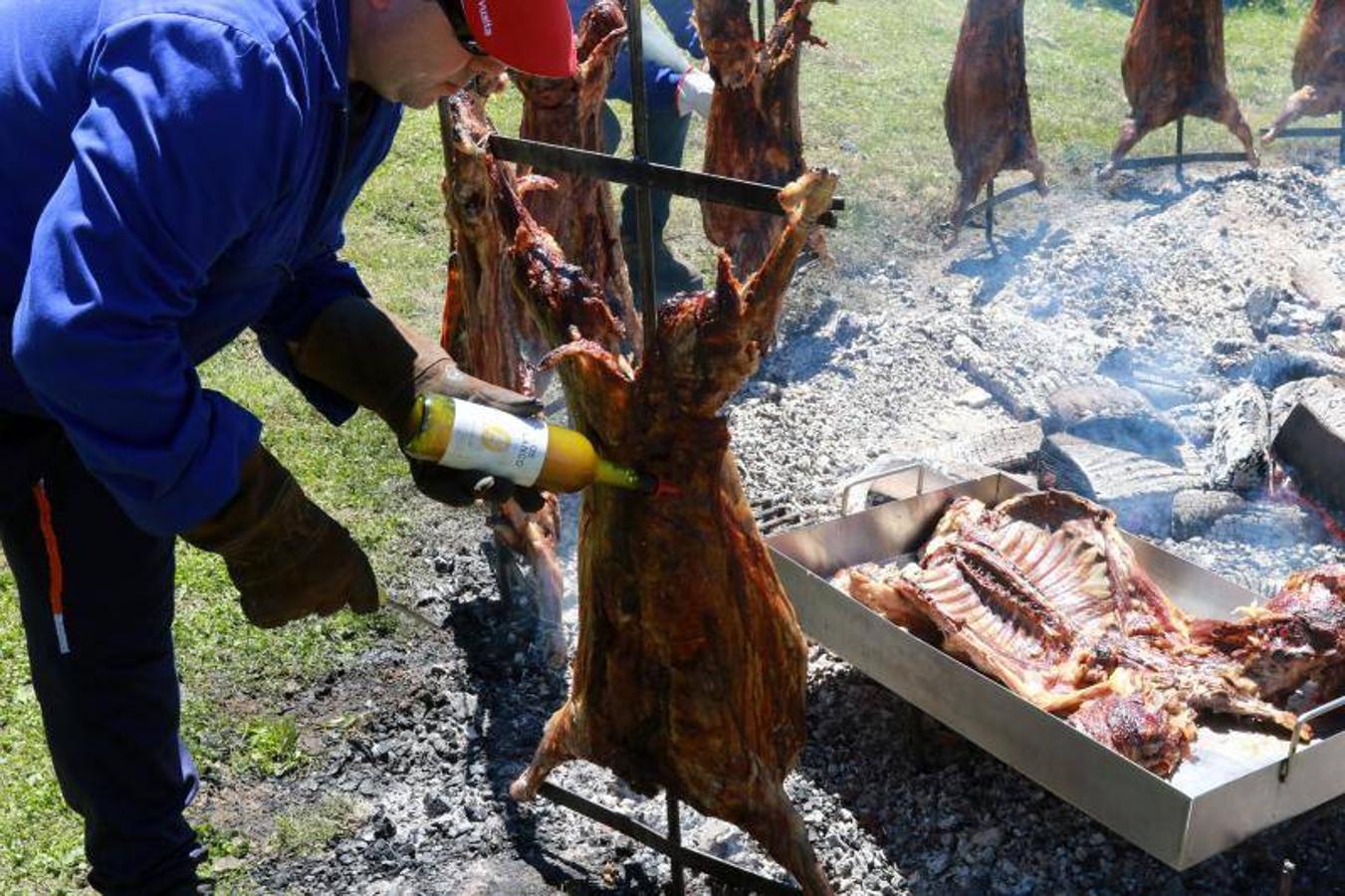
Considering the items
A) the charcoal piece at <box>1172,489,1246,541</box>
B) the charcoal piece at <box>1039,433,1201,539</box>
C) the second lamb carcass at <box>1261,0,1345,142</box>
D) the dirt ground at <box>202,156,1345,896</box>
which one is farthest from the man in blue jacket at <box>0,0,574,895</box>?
the second lamb carcass at <box>1261,0,1345,142</box>

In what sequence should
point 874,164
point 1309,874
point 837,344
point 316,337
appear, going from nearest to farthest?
point 316,337
point 1309,874
point 837,344
point 874,164

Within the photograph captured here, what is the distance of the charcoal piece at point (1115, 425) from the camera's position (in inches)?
237

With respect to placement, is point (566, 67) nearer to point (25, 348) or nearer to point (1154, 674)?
point (25, 348)

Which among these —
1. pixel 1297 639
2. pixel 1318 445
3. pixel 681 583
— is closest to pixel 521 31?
pixel 681 583

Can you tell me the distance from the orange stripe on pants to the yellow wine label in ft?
3.48

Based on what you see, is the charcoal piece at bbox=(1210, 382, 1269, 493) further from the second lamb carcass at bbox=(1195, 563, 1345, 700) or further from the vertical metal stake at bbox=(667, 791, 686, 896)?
the vertical metal stake at bbox=(667, 791, 686, 896)

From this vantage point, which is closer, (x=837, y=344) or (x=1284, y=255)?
(x=837, y=344)

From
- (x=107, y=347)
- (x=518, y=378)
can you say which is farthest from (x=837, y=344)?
(x=107, y=347)

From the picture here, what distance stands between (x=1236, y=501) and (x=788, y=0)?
4.58m

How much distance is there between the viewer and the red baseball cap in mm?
2641

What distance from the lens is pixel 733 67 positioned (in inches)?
275

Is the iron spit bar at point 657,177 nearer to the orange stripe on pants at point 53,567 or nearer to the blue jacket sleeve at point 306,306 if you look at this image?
the blue jacket sleeve at point 306,306

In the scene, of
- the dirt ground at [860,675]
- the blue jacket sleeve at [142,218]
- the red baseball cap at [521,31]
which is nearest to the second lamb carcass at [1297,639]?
the dirt ground at [860,675]

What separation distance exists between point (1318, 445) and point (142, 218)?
452 centimetres
